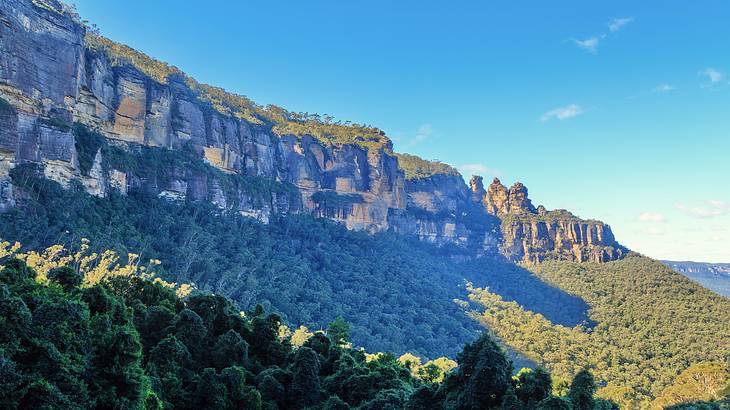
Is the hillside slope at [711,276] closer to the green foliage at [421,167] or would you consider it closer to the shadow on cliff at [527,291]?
the shadow on cliff at [527,291]

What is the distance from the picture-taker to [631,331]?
260 ft

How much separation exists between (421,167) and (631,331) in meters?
87.7

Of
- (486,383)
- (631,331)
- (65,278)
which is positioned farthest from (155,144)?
(631,331)

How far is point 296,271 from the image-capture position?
73938 mm

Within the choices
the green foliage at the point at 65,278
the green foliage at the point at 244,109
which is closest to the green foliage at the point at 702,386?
the green foliage at the point at 65,278

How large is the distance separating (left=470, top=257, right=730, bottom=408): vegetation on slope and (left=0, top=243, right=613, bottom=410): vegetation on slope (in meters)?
42.2

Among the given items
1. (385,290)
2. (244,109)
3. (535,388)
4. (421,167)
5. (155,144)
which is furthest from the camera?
(421,167)

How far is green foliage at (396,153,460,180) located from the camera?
486 feet

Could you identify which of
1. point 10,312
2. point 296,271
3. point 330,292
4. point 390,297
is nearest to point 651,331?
point 390,297

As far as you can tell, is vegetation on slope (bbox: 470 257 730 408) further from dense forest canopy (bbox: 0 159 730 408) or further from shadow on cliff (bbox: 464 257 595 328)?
shadow on cliff (bbox: 464 257 595 328)

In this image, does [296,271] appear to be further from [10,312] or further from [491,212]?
[491,212]

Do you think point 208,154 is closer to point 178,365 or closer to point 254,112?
point 254,112

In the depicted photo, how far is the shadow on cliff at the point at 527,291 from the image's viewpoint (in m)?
98.9

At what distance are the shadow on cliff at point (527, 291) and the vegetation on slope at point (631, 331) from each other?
3.10 meters
